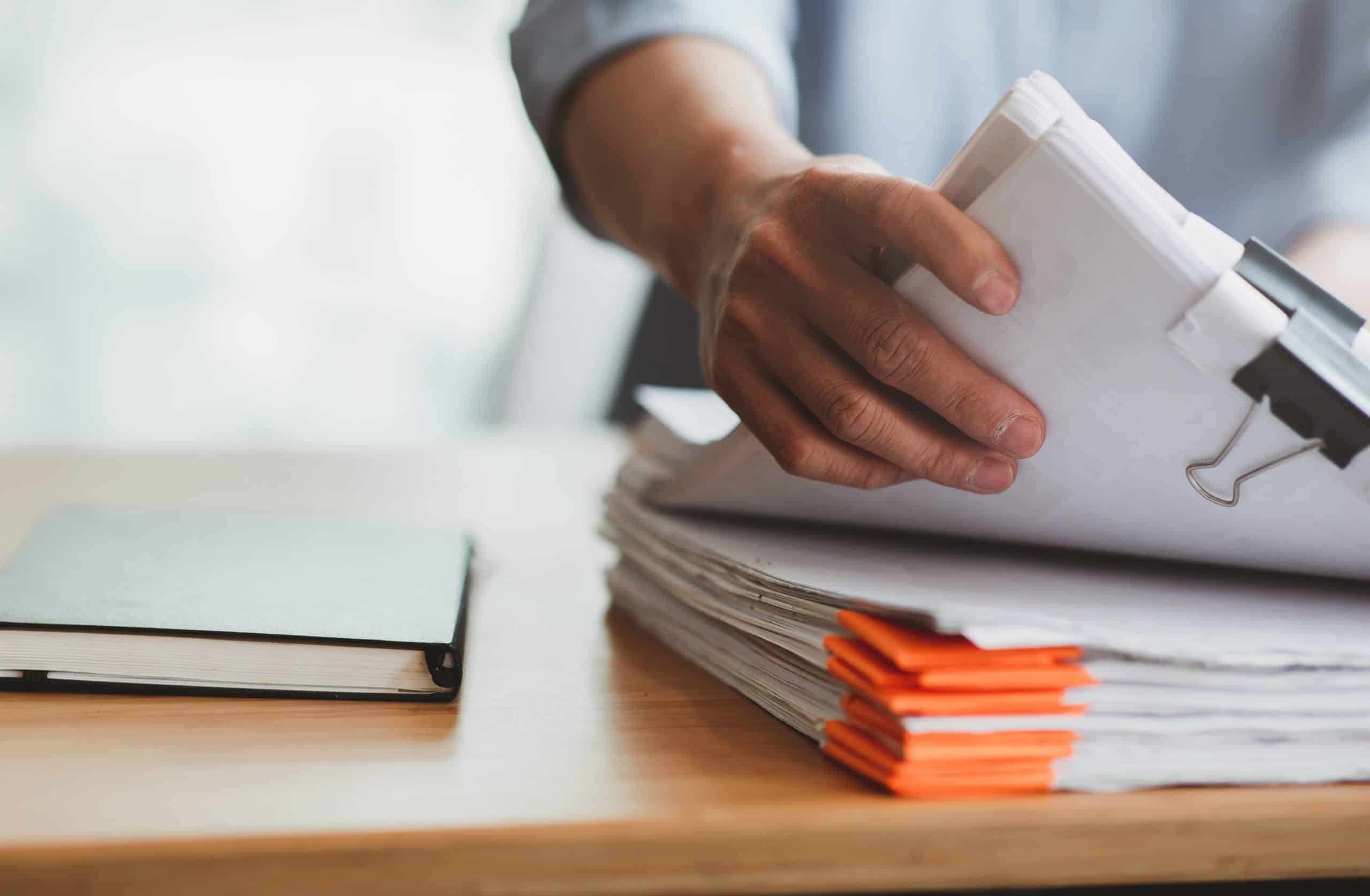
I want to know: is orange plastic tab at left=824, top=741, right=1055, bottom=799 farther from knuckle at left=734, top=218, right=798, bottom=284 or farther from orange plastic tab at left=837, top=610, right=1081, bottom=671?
knuckle at left=734, top=218, right=798, bottom=284

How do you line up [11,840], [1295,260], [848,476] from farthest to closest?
1. [1295,260]
2. [848,476]
3. [11,840]

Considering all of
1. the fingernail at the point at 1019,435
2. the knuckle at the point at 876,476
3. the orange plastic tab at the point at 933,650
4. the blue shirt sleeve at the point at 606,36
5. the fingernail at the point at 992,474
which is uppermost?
the blue shirt sleeve at the point at 606,36

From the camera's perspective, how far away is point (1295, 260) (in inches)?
36.2

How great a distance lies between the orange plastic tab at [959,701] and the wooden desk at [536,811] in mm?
28

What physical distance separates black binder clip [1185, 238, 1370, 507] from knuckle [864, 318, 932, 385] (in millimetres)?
97

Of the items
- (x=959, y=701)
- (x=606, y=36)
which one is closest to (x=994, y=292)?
(x=959, y=701)

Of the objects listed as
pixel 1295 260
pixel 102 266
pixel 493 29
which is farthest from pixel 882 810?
A: pixel 102 266

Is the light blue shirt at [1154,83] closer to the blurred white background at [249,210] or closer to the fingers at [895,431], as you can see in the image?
the fingers at [895,431]

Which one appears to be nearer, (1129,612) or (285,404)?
(1129,612)

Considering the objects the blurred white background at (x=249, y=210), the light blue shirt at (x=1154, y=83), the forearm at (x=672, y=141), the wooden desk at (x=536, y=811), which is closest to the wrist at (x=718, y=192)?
the forearm at (x=672, y=141)

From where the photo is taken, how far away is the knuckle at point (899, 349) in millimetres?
369

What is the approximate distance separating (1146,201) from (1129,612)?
0.48ft

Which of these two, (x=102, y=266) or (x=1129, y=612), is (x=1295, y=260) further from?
(x=102, y=266)

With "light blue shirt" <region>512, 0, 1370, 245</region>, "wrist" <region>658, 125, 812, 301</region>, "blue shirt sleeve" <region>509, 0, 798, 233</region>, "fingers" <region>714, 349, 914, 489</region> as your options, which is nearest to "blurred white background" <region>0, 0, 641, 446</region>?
"light blue shirt" <region>512, 0, 1370, 245</region>
